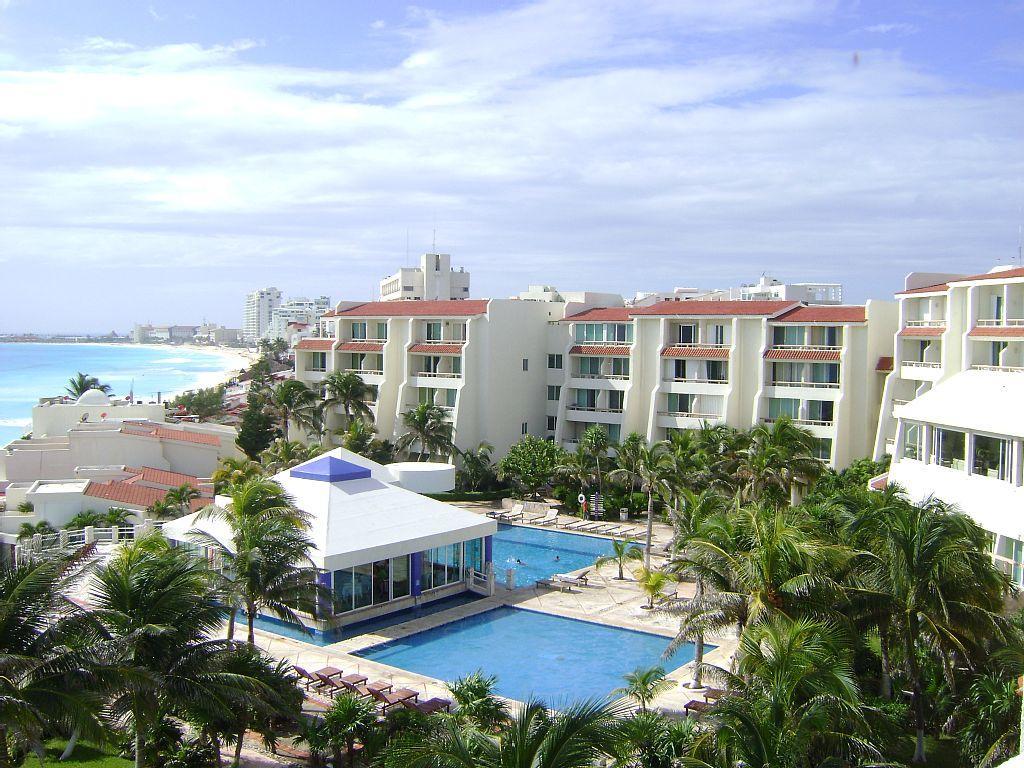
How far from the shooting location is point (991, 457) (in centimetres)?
2530

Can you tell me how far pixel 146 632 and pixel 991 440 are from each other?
22.1m

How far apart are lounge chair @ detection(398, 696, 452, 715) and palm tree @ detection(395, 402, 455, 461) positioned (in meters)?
30.6

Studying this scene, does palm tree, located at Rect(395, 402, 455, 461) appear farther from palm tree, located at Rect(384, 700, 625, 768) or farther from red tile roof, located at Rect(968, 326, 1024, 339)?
palm tree, located at Rect(384, 700, 625, 768)

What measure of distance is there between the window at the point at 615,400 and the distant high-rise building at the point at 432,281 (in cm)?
4107

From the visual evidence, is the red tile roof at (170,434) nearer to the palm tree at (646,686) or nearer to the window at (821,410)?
the window at (821,410)

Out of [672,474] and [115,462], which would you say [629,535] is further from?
[115,462]

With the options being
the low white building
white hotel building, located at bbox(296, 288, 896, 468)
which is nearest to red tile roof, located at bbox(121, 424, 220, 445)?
white hotel building, located at bbox(296, 288, 896, 468)

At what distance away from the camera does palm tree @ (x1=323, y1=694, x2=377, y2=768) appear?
17.8m

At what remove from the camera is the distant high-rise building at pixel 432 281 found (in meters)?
96.0

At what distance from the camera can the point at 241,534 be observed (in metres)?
21.6

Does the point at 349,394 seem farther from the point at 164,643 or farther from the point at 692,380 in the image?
the point at 164,643

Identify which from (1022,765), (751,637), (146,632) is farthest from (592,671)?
(1022,765)

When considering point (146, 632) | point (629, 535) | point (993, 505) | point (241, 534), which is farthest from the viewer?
point (629, 535)

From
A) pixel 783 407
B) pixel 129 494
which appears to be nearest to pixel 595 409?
pixel 783 407
